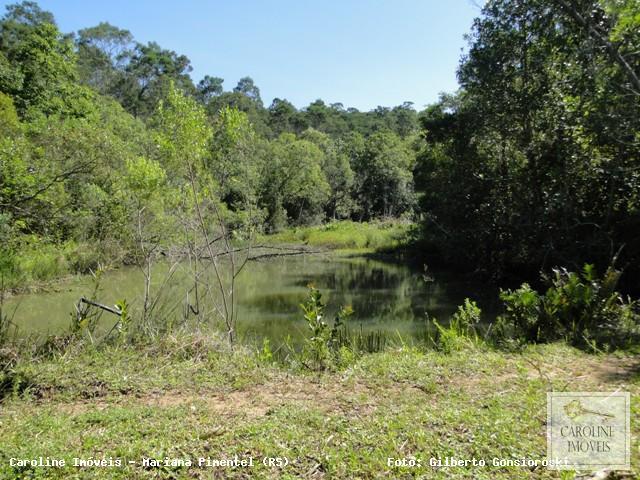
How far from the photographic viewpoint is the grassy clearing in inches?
1128

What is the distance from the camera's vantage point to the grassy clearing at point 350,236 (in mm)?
28652

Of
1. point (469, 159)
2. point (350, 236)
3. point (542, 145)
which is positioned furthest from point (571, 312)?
point (350, 236)

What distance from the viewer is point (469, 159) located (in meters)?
16.3

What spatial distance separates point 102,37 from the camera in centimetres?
5303

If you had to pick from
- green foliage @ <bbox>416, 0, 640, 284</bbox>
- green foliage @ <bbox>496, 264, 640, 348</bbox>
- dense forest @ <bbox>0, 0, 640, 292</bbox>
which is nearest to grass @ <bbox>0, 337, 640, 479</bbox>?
green foliage @ <bbox>496, 264, 640, 348</bbox>

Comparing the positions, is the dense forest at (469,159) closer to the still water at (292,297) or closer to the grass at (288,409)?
the still water at (292,297)

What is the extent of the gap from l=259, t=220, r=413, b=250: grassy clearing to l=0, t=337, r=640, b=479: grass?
2186 cm

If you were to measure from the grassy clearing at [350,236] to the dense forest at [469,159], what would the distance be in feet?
17.6

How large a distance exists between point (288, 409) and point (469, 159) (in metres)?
14.2

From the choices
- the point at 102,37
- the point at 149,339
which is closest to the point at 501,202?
the point at 149,339

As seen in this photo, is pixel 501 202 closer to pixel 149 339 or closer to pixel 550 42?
pixel 550 42

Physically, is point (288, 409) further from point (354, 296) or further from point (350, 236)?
point (350, 236)

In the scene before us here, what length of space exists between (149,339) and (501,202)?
12213 millimetres

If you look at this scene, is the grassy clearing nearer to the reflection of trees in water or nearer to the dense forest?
the dense forest
